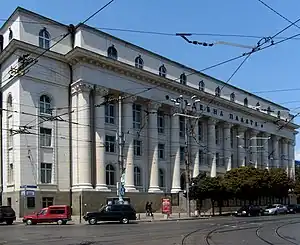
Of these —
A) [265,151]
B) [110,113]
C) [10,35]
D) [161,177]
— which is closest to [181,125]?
[161,177]

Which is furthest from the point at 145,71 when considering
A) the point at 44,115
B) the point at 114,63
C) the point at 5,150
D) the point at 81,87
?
the point at 5,150

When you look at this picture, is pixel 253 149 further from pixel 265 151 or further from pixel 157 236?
pixel 157 236

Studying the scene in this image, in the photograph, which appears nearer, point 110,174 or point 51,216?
point 51,216

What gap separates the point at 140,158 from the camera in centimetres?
5825

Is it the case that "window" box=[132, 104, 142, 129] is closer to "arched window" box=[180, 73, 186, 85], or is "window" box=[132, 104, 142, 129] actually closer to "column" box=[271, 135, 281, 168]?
"arched window" box=[180, 73, 186, 85]

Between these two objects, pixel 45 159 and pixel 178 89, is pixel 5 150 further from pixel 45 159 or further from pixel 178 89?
pixel 178 89

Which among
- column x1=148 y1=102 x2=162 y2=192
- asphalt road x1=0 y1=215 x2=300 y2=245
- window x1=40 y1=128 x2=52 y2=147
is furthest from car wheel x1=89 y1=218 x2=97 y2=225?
Result: column x1=148 y1=102 x2=162 y2=192

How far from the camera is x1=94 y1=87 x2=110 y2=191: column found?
51.6 meters

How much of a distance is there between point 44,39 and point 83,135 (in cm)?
1067

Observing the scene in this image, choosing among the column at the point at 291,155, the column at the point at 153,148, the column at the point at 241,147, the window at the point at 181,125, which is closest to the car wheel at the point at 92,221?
the column at the point at 153,148

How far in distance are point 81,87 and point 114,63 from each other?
515 cm

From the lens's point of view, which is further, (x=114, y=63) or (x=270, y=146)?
(x=270, y=146)

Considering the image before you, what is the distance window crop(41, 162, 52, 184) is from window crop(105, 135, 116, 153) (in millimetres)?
7231

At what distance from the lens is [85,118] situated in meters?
50.7
